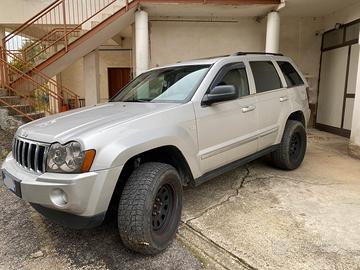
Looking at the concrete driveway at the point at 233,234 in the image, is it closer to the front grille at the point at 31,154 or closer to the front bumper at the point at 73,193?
the front bumper at the point at 73,193

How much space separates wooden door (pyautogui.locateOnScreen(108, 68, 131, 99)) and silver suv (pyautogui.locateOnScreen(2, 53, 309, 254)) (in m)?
10.9

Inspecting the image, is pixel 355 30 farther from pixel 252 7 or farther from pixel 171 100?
pixel 171 100

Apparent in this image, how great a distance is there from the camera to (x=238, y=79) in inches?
152

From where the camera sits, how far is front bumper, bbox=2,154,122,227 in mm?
2201

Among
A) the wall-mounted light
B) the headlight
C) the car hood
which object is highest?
the wall-mounted light

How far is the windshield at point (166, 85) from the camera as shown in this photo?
3.32 m

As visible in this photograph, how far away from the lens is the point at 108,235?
298 centimetres

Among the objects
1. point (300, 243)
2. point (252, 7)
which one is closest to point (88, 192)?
point (300, 243)

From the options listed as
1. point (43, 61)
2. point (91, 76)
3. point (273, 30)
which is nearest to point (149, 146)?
point (43, 61)

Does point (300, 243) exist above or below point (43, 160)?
below

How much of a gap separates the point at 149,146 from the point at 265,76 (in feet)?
8.09

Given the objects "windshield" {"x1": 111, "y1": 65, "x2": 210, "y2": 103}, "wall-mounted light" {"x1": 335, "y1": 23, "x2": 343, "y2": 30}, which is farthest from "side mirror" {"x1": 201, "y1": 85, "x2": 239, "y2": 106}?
"wall-mounted light" {"x1": 335, "y1": 23, "x2": 343, "y2": 30}

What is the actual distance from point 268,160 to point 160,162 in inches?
111

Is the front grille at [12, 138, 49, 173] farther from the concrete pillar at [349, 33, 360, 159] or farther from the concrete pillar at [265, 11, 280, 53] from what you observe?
the concrete pillar at [265, 11, 280, 53]
